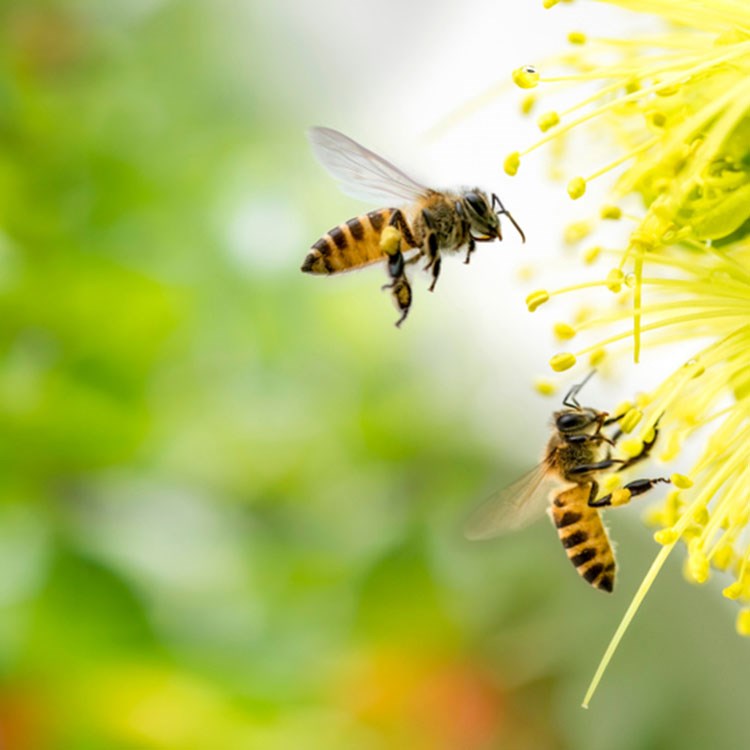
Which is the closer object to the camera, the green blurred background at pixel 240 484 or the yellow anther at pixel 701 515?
the yellow anther at pixel 701 515

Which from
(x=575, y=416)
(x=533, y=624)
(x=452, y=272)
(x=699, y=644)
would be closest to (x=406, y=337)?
(x=452, y=272)

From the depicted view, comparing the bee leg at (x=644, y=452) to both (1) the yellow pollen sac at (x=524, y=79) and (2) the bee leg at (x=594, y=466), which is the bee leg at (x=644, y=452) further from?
(1) the yellow pollen sac at (x=524, y=79)

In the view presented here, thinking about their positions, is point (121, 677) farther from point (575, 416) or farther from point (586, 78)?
point (586, 78)

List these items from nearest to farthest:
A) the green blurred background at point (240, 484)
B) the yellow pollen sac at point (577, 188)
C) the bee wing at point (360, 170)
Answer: the yellow pollen sac at point (577, 188) → the bee wing at point (360, 170) → the green blurred background at point (240, 484)

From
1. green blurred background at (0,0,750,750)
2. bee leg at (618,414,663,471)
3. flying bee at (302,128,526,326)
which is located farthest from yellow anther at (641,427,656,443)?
green blurred background at (0,0,750,750)

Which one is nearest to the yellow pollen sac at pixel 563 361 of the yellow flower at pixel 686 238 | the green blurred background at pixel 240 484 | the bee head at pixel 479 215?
the yellow flower at pixel 686 238

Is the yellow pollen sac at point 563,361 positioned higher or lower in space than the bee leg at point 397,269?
lower
